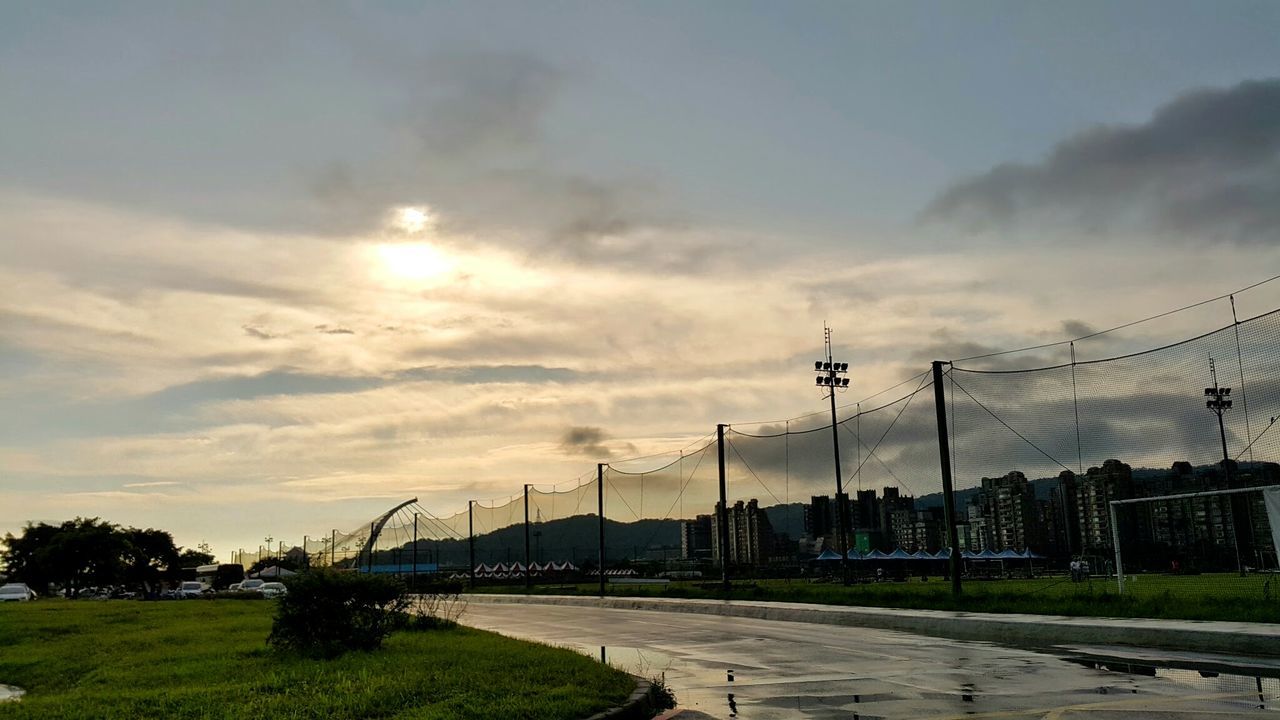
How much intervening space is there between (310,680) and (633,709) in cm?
416

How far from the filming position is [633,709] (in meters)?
10.6

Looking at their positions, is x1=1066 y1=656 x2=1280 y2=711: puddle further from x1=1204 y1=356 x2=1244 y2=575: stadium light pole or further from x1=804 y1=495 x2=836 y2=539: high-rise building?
x1=804 y1=495 x2=836 y2=539: high-rise building

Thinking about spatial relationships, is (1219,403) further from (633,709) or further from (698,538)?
(698,538)

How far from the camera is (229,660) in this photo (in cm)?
1515

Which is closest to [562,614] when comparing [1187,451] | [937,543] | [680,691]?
[1187,451]

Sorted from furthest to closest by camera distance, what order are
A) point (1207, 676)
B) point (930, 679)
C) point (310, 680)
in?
1. point (930, 679)
2. point (1207, 676)
3. point (310, 680)

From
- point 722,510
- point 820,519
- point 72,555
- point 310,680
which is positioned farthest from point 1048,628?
point 72,555

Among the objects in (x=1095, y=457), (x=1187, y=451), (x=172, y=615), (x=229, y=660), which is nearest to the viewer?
(x=229, y=660)

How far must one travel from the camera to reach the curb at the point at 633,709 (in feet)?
33.0

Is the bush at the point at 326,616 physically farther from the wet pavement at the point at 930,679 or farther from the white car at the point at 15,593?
the white car at the point at 15,593

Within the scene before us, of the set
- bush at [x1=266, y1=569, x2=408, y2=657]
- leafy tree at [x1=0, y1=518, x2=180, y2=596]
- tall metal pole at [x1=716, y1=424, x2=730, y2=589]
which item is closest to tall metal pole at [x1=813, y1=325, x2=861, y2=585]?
tall metal pole at [x1=716, y1=424, x2=730, y2=589]

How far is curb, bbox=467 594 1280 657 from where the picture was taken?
16453mm

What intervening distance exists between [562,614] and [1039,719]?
2748 centimetres

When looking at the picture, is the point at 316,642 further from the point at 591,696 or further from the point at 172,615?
the point at 172,615
